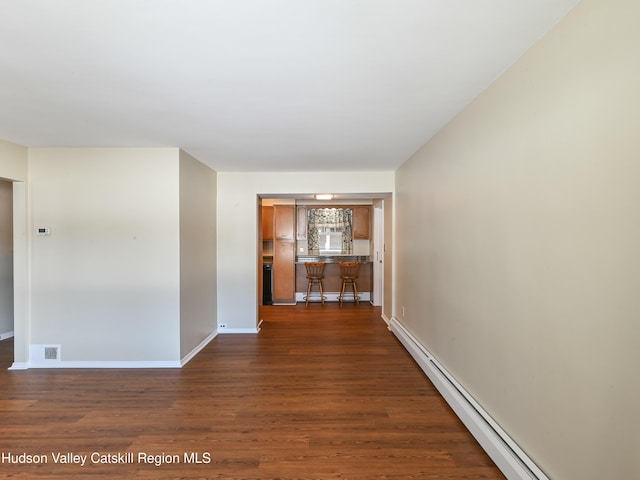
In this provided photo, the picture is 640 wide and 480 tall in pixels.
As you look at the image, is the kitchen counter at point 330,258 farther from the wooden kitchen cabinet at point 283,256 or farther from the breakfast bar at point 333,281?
the wooden kitchen cabinet at point 283,256

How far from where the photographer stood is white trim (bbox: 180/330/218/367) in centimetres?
331

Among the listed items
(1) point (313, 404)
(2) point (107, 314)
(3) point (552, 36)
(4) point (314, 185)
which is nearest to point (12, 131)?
(2) point (107, 314)

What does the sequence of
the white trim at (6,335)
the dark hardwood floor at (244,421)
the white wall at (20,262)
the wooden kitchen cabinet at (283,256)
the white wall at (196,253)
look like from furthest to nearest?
1. the wooden kitchen cabinet at (283,256)
2. the white trim at (6,335)
3. the white wall at (196,253)
4. the white wall at (20,262)
5. the dark hardwood floor at (244,421)

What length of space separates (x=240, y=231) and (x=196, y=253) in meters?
0.86

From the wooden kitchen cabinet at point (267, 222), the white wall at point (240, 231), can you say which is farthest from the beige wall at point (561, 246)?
the wooden kitchen cabinet at point (267, 222)

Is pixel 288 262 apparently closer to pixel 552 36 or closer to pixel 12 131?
pixel 12 131

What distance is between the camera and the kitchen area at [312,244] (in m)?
6.34

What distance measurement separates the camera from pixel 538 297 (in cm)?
150

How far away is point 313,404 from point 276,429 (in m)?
0.41

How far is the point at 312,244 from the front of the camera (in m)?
6.95

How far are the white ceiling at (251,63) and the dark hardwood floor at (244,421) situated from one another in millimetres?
2324

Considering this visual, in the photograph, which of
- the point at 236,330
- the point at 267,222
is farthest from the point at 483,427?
the point at 267,222

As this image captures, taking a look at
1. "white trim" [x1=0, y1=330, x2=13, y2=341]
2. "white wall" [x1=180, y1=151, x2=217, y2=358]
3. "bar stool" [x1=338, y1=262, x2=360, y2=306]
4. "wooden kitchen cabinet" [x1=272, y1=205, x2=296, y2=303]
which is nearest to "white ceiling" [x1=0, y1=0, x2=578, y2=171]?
"white wall" [x1=180, y1=151, x2=217, y2=358]

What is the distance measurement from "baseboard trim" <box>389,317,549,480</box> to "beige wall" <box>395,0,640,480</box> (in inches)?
2.1
